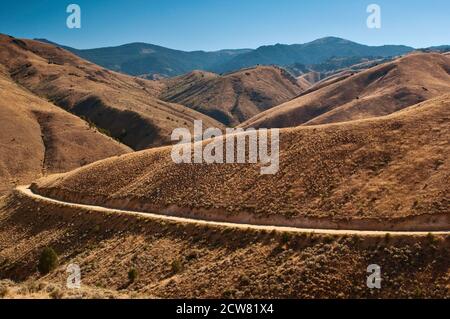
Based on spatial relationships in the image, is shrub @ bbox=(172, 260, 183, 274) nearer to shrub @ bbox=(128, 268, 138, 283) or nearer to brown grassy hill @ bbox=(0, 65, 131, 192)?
shrub @ bbox=(128, 268, 138, 283)

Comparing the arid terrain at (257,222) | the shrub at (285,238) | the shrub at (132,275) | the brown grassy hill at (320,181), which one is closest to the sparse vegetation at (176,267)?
the arid terrain at (257,222)

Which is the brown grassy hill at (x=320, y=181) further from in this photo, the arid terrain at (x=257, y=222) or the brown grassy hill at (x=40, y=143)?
the brown grassy hill at (x=40, y=143)

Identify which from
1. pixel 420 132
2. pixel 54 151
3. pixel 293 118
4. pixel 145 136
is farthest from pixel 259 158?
pixel 293 118

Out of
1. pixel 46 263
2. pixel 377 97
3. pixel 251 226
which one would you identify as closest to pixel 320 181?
pixel 251 226

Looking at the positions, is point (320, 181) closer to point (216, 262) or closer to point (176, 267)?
point (216, 262)

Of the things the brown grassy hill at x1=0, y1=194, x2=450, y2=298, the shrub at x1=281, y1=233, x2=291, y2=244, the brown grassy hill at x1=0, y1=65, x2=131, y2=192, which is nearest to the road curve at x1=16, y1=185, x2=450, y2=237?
the brown grassy hill at x1=0, y1=194, x2=450, y2=298

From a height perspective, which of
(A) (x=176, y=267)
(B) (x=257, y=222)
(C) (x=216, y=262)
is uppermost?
(B) (x=257, y=222)
